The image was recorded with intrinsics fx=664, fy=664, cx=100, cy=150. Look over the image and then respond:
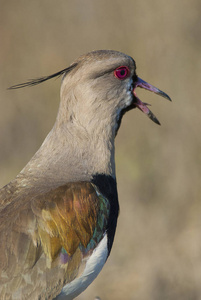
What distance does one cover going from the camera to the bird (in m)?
4.01

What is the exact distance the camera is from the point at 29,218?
4.05m

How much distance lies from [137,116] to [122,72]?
140 inches

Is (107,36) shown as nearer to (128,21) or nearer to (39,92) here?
(128,21)

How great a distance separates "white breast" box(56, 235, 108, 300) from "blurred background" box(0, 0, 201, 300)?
3193 millimetres

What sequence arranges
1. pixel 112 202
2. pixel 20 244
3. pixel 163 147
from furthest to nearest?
1. pixel 163 147
2. pixel 112 202
3. pixel 20 244

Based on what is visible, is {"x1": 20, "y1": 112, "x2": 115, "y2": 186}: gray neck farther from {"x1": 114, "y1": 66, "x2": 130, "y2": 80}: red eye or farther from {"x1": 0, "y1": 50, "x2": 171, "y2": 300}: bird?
{"x1": 114, "y1": 66, "x2": 130, "y2": 80}: red eye

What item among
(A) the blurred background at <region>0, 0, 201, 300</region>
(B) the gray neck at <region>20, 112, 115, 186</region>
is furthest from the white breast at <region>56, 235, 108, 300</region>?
(A) the blurred background at <region>0, 0, 201, 300</region>

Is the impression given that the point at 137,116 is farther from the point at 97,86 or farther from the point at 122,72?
the point at 97,86

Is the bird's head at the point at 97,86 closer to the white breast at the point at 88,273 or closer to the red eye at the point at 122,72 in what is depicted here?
the red eye at the point at 122,72

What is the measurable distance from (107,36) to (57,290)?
4949mm

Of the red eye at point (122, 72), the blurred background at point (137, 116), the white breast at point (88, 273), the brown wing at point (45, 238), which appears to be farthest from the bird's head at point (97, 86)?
the blurred background at point (137, 116)

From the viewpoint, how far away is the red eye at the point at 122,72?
4.76 metres

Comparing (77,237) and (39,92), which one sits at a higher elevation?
(39,92)

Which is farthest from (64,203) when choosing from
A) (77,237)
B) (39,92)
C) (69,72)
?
(39,92)
